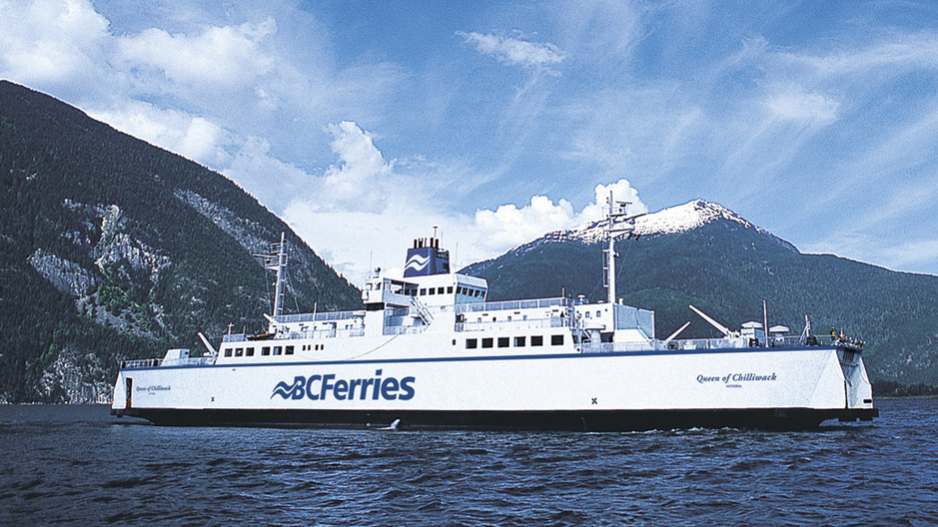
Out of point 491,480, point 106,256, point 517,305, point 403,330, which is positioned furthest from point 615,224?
point 106,256

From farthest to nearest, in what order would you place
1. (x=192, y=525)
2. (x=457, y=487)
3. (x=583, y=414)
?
1. (x=583, y=414)
2. (x=457, y=487)
3. (x=192, y=525)

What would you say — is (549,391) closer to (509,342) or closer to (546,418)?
(546,418)

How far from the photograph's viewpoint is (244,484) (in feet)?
54.9

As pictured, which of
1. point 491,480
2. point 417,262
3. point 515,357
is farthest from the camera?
point 417,262

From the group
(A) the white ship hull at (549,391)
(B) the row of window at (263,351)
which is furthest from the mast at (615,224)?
(B) the row of window at (263,351)

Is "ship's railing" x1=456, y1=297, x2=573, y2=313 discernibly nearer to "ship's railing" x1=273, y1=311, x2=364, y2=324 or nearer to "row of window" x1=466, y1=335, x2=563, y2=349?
"row of window" x1=466, y1=335, x2=563, y2=349

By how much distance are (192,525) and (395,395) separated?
1972 centimetres

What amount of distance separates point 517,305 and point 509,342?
253 centimetres

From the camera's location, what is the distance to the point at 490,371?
29938mm

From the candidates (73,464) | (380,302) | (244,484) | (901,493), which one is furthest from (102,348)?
(901,493)

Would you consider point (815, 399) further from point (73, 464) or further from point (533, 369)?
point (73, 464)

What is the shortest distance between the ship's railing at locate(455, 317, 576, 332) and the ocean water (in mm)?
4858

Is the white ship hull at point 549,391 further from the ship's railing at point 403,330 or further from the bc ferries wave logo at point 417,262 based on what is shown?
the bc ferries wave logo at point 417,262

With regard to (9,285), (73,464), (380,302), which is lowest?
(73,464)
